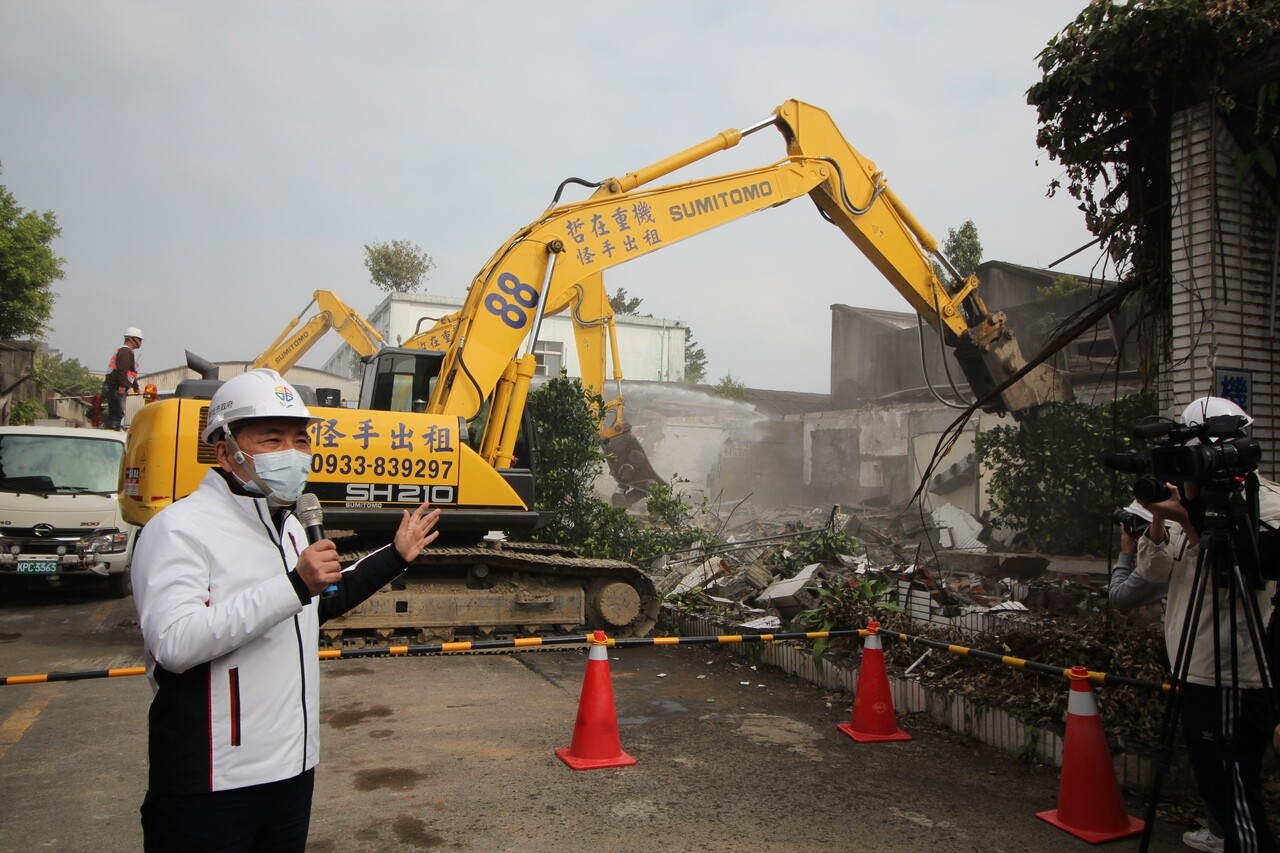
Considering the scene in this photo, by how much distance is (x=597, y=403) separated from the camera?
42.8 feet

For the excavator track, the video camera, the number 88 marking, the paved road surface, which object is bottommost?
the paved road surface

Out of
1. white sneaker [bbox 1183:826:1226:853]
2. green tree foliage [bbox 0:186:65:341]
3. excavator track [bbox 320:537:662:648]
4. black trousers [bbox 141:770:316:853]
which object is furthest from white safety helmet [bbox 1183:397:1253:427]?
green tree foliage [bbox 0:186:65:341]

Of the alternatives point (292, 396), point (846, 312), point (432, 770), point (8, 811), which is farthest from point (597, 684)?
point (846, 312)

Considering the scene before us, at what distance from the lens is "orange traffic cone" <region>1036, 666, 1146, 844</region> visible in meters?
4.47

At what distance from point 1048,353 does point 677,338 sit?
30.7 metres

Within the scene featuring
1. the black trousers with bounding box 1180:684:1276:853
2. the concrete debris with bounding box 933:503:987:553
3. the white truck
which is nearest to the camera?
the black trousers with bounding box 1180:684:1276:853

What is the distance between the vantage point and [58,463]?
11930 millimetres

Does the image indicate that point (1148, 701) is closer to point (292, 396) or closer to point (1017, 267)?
point (292, 396)

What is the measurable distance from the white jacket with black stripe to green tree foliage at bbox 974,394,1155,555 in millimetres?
10874

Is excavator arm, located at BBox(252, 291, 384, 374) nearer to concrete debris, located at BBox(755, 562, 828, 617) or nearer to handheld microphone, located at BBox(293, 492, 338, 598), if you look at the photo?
concrete debris, located at BBox(755, 562, 828, 617)

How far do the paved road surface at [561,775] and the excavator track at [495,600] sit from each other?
121 centimetres

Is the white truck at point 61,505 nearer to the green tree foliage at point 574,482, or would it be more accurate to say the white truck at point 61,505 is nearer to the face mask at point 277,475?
the green tree foliage at point 574,482

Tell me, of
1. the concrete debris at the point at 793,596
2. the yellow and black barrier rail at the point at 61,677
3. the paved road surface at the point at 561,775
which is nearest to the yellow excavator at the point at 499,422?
the concrete debris at the point at 793,596

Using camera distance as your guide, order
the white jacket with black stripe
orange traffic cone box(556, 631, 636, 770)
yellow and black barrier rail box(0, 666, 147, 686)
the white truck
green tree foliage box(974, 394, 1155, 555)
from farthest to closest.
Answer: green tree foliage box(974, 394, 1155, 555), the white truck, orange traffic cone box(556, 631, 636, 770), yellow and black barrier rail box(0, 666, 147, 686), the white jacket with black stripe
